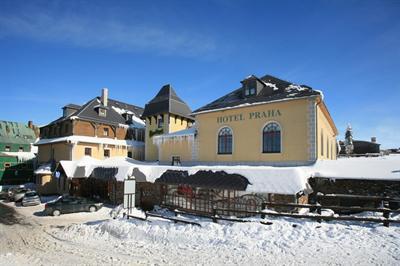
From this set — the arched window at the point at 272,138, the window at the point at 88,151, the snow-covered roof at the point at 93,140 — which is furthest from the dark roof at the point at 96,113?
the arched window at the point at 272,138

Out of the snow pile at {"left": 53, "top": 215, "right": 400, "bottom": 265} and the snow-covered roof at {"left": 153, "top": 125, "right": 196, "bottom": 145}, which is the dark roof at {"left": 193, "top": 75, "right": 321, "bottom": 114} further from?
the snow pile at {"left": 53, "top": 215, "right": 400, "bottom": 265}

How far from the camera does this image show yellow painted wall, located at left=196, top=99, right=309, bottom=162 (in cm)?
1758

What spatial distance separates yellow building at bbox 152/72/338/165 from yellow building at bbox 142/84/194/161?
622 cm

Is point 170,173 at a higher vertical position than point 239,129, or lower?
lower

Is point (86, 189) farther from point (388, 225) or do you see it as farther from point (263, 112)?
point (388, 225)

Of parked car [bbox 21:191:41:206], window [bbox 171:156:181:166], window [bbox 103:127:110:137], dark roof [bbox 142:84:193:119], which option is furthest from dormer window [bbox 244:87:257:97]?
parked car [bbox 21:191:41:206]

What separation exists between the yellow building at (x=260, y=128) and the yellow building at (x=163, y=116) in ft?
20.4

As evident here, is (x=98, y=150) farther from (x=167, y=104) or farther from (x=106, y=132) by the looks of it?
(x=167, y=104)

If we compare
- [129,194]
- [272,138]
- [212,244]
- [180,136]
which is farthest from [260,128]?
[212,244]

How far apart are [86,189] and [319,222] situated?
2151 centimetres

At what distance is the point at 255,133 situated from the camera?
64.2ft

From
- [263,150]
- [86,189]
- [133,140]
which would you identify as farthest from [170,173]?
[133,140]

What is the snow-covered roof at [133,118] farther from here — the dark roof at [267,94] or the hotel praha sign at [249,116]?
the hotel praha sign at [249,116]

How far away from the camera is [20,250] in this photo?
11.4 meters
